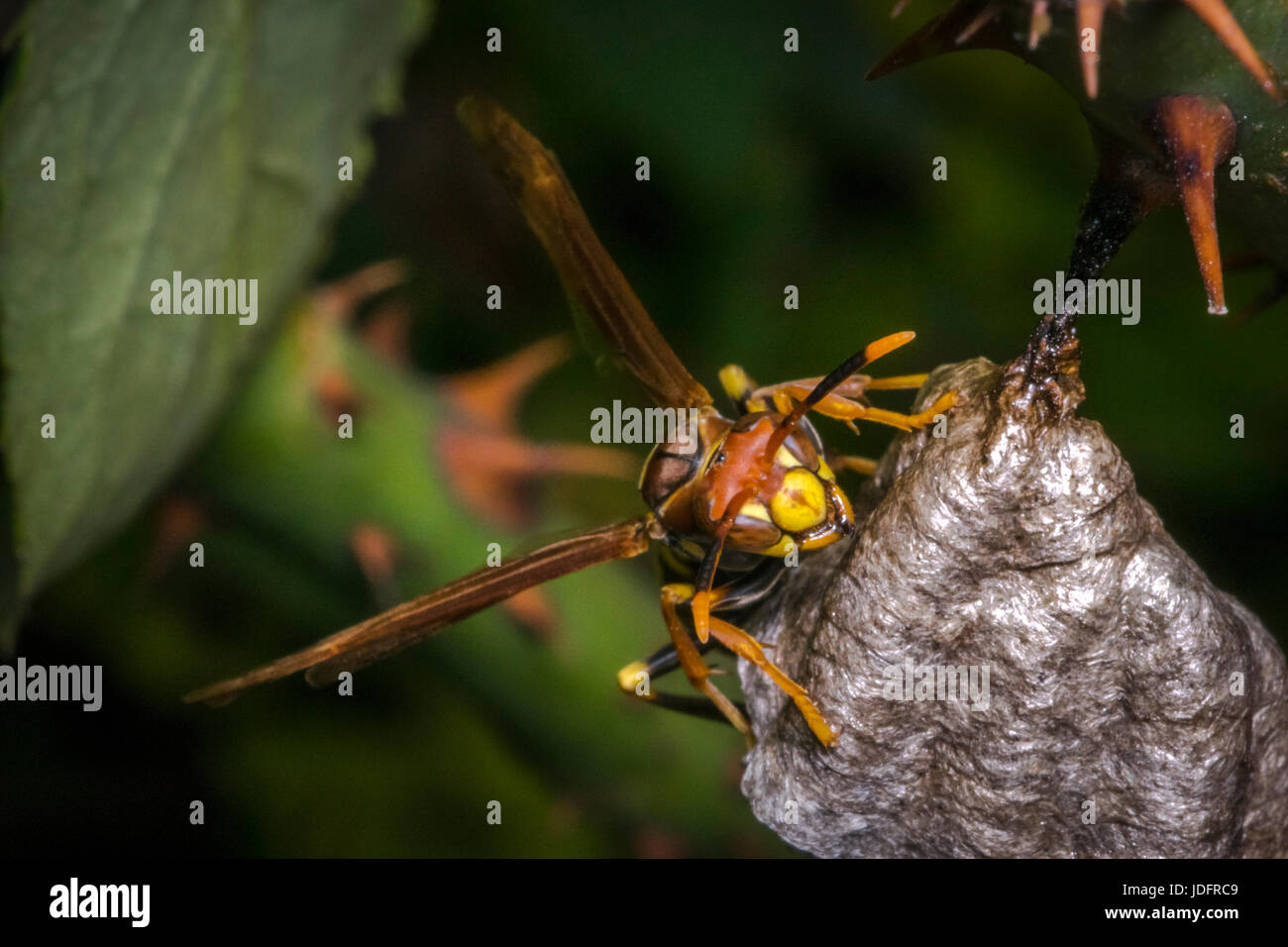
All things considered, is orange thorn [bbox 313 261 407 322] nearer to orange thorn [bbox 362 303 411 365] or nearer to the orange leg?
orange thorn [bbox 362 303 411 365]

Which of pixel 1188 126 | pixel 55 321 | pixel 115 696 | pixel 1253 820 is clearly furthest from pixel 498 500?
pixel 115 696

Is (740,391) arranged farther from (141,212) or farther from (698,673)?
(141,212)

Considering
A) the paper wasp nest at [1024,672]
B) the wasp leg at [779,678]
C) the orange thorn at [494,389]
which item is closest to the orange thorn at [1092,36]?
the paper wasp nest at [1024,672]

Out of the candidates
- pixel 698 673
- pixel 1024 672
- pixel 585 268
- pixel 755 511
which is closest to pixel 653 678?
pixel 698 673

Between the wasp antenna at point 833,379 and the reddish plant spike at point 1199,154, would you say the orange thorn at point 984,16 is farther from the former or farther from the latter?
the wasp antenna at point 833,379

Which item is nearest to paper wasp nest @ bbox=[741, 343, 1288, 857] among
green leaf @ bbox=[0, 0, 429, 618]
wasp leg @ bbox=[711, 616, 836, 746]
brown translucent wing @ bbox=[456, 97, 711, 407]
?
wasp leg @ bbox=[711, 616, 836, 746]
